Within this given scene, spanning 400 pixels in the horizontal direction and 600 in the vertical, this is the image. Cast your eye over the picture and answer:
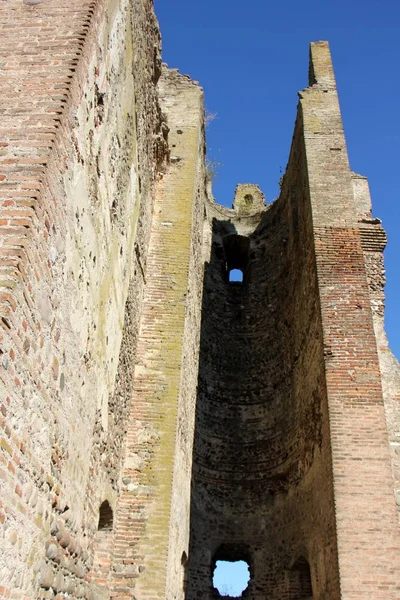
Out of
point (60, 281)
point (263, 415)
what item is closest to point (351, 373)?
point (263, 415)

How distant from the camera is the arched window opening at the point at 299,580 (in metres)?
9.27

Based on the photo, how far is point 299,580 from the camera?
9344mm

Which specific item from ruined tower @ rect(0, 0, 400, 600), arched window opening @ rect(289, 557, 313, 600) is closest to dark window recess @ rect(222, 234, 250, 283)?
ruined tower @ rect(0, 0, 400, 600)

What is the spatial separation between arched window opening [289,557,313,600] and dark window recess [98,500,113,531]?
13.9ft

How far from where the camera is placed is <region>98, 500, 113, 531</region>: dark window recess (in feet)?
20.5

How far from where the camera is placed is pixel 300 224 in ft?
38.0

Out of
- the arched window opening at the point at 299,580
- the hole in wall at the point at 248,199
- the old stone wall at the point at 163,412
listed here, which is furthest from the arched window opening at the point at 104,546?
the hole in wall at the point at 248,199

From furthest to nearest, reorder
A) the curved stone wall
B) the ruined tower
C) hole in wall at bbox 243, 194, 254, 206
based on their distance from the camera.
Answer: hole in wall at bbox 243, 194, 254, 206 < the curved stone wall < the ruined tower

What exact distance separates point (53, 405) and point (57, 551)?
1.06m

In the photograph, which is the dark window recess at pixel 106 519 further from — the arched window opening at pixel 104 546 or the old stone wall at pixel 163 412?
the old stone wall at pixel 163 412

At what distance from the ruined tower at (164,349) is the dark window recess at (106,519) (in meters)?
0.02

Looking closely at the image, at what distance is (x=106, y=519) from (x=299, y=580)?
4.59 meters

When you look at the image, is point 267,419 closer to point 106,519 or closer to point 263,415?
point 263,415

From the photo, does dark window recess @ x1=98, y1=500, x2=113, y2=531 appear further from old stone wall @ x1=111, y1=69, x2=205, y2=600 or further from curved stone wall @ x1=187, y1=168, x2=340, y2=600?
curved stone wall @ x1=187, y1=168, x2=340, y2=600
